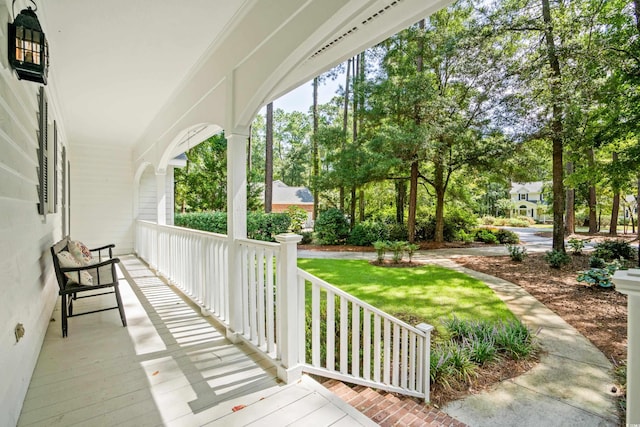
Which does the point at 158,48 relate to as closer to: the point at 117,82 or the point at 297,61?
the point at 117,82

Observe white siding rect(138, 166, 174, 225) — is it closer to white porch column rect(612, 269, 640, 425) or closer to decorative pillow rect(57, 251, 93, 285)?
decorative pillow rect(57, 251, 93, 285)

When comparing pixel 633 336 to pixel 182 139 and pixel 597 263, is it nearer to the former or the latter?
pixel 182 139

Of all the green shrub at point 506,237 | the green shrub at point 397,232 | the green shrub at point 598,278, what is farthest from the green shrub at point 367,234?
the green shrub at point 598,278

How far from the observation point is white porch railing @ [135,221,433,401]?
237cm

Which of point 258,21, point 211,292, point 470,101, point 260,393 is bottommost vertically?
point 260,393

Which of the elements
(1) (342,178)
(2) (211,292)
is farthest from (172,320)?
(1) (342,178)

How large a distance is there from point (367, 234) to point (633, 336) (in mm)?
10307

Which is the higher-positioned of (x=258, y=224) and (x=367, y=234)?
(x=258, y=224)

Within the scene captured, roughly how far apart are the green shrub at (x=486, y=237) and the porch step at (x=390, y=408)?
437 inches

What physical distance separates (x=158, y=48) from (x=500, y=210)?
3408 centimetres

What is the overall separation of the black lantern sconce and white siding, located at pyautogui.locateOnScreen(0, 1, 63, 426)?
0.19ft

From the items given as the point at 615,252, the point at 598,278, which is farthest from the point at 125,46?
the point at 615,252

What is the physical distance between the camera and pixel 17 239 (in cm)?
200

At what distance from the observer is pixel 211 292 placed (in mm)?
3586
